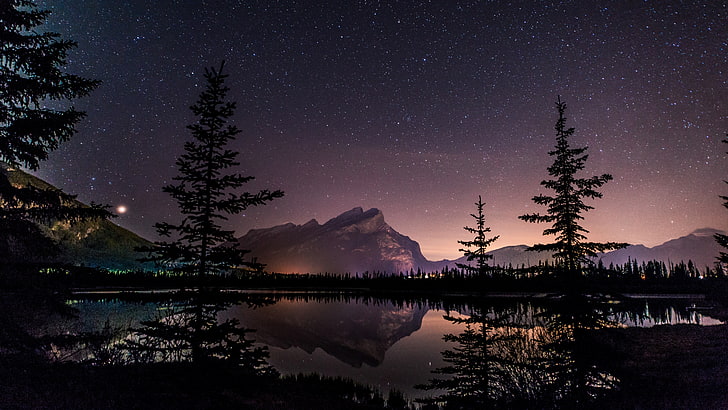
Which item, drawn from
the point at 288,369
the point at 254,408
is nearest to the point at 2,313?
the point at 254,408

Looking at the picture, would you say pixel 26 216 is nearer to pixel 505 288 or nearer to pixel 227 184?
pixel 227 184

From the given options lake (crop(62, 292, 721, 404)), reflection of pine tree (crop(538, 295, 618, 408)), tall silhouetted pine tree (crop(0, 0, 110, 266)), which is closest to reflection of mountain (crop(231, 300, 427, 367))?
lake (crop(62, 292, 721, 404))

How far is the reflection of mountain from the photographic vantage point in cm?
3156

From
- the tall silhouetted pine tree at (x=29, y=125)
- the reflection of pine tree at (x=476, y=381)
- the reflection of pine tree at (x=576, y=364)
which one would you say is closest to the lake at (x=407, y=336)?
the reflection of pine tree at (x=576, y=364)

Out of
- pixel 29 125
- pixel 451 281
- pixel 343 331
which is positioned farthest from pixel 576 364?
pixel 451 281

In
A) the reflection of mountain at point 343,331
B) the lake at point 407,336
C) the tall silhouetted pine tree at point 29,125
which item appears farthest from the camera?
the reflection of mountain at point 343,331

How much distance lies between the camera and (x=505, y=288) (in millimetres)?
99312

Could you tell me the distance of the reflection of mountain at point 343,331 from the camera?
31562mm

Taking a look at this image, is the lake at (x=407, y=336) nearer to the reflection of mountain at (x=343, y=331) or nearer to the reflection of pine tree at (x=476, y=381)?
the reflection of mountain at (x=343, y=331)

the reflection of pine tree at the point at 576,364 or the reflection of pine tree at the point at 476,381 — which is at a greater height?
the reflection of pine tree at the point at 576,364

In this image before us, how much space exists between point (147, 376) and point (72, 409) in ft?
14.0

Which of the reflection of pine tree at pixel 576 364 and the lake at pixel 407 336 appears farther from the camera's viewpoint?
the lake at pixel 407 336

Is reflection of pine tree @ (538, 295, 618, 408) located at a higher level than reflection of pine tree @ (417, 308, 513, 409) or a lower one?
higher

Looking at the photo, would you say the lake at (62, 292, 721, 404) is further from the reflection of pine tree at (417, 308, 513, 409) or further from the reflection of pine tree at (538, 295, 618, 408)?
the reflection of pine tree at (417, 308, 513, 409)
